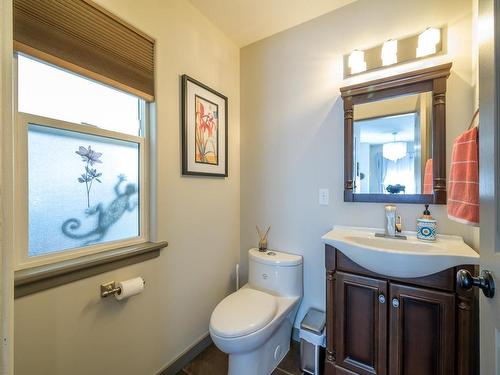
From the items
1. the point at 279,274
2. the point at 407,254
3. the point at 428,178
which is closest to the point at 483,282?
the point at 407,254

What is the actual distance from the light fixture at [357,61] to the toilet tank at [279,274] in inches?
55.7

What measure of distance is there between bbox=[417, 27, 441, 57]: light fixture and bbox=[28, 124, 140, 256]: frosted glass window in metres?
1.84

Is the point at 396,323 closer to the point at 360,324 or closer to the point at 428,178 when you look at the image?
the point at 360,324

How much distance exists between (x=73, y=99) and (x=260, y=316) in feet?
4.95

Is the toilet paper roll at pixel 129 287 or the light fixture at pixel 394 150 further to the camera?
the light fixture at pixel 394 150

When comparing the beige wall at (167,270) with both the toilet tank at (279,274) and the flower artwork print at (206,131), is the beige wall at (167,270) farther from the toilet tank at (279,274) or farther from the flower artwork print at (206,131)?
the toilet tank at (279,274)

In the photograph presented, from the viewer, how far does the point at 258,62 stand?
79.8 inches

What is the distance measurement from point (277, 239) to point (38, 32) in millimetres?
1832

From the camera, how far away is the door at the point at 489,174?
0.57m

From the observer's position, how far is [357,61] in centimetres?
158

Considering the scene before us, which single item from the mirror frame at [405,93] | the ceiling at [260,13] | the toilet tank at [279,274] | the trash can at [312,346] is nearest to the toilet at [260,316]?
the toilet tank at [279,274]

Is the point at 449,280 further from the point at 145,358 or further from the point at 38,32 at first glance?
the point at 38,32

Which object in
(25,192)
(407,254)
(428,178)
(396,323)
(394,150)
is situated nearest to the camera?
(25,192)

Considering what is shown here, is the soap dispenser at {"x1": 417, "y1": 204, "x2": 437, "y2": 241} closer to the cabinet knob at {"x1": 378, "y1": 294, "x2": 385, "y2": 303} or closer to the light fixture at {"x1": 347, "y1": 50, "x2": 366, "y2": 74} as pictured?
the cabinet knob at {"x1": 378, "y1": 294, "x2": 385, "y2": 303}
